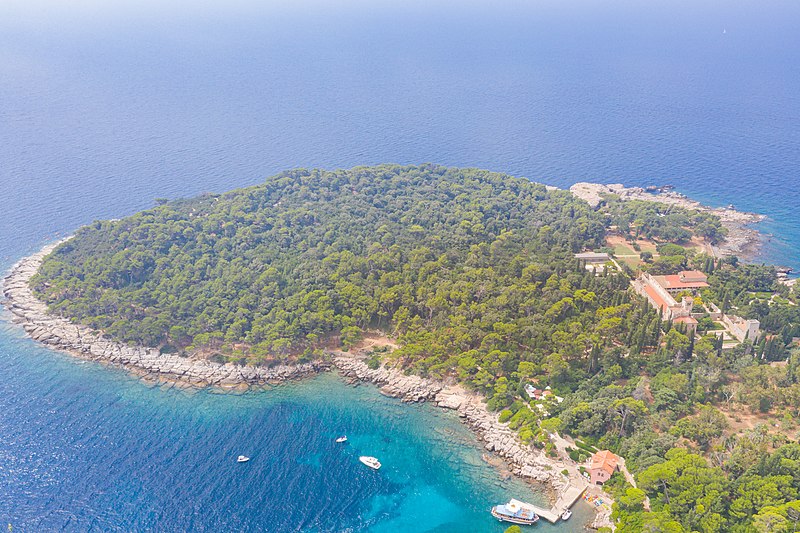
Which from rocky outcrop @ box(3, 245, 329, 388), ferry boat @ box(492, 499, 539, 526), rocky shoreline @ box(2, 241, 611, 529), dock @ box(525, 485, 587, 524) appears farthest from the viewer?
rocky outcrop @ box(3, 245, 329, 388)

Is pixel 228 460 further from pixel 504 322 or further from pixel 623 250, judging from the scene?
pixel 623 250

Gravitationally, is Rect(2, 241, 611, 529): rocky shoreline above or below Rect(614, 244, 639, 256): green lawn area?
below

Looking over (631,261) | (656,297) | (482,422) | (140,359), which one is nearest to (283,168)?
(140,359)

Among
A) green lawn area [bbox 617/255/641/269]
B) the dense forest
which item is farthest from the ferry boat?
green lawn area [bbox 617/255/641/269]

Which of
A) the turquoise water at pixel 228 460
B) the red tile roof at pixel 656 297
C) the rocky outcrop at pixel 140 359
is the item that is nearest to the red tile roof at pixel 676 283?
the red tile roof at pixel 656 297

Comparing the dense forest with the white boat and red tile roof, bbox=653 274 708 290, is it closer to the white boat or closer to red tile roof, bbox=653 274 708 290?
red tile roof, bbox=653 274 708 290

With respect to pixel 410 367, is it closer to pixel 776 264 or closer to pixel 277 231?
pixel 277 231

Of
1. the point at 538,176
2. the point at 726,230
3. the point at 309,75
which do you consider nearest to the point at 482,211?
the point at 538,176
